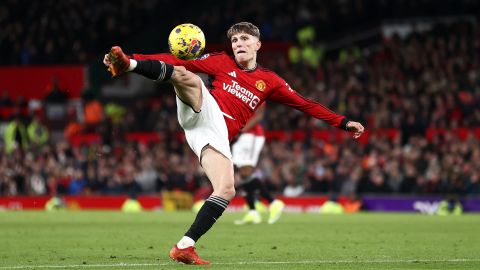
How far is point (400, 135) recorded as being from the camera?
91.9 ft

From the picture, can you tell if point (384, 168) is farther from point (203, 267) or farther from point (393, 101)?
point (203, 267)

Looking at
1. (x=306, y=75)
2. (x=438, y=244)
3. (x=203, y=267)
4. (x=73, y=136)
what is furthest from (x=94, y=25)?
(x=203, y=267)

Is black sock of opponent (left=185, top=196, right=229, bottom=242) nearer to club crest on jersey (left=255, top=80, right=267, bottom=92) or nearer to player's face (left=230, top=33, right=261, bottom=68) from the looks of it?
club crest on jersey (left=255, top=80, right=267, bottom=92)

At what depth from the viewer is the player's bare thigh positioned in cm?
970

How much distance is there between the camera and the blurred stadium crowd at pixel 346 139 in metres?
26.4

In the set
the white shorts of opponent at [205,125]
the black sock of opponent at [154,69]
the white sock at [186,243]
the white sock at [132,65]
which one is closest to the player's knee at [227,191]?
the white shorts of opponent at [205,125]

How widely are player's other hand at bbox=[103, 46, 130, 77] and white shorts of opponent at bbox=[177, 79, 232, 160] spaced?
1.12 metres

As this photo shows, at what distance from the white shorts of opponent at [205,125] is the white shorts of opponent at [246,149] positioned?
7.89m

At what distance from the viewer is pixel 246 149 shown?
18234 mm

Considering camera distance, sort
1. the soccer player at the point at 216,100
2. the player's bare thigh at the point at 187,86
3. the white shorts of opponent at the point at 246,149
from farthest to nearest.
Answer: the white shorts of opponent at the point at 246,149 → the player's bare thigh at the point at 187,86 → the soccer player at the point at 216,100

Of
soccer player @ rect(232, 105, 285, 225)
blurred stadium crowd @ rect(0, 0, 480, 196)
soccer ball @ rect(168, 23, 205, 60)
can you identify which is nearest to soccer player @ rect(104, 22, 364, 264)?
soccer ball @ rect(168, 23, 205, 60)

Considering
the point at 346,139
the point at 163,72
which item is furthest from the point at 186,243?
the point at 346,139

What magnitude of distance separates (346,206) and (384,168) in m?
1.49

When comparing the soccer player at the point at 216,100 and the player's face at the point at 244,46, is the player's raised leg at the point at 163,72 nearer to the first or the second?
the soccer player at the point at 216,100
